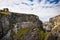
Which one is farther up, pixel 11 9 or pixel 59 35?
pixel 11 9

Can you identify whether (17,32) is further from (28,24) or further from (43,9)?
(43,9)

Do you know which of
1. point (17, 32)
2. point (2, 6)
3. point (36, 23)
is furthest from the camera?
point (2, 6)

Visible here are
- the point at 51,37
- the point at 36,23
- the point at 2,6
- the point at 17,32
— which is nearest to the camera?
the point at 51,37

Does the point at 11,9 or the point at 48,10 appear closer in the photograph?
the point at 48,10

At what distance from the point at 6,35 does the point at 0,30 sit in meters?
0.30

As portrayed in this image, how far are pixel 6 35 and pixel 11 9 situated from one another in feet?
5.31

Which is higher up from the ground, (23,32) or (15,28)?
(15,28)

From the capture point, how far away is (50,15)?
745 centimetres

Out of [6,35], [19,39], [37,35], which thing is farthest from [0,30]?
[37,35]

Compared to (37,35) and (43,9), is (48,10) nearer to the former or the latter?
(43,9)

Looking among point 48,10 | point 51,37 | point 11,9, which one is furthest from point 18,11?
point 51,37

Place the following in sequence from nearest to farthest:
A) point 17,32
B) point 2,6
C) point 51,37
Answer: point 51,37
point 17,32
point 2,6

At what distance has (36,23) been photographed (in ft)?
24.3

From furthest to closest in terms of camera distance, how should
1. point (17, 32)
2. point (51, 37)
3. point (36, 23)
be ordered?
point (36, 23)
point (17, 32)
point (51, 37)
